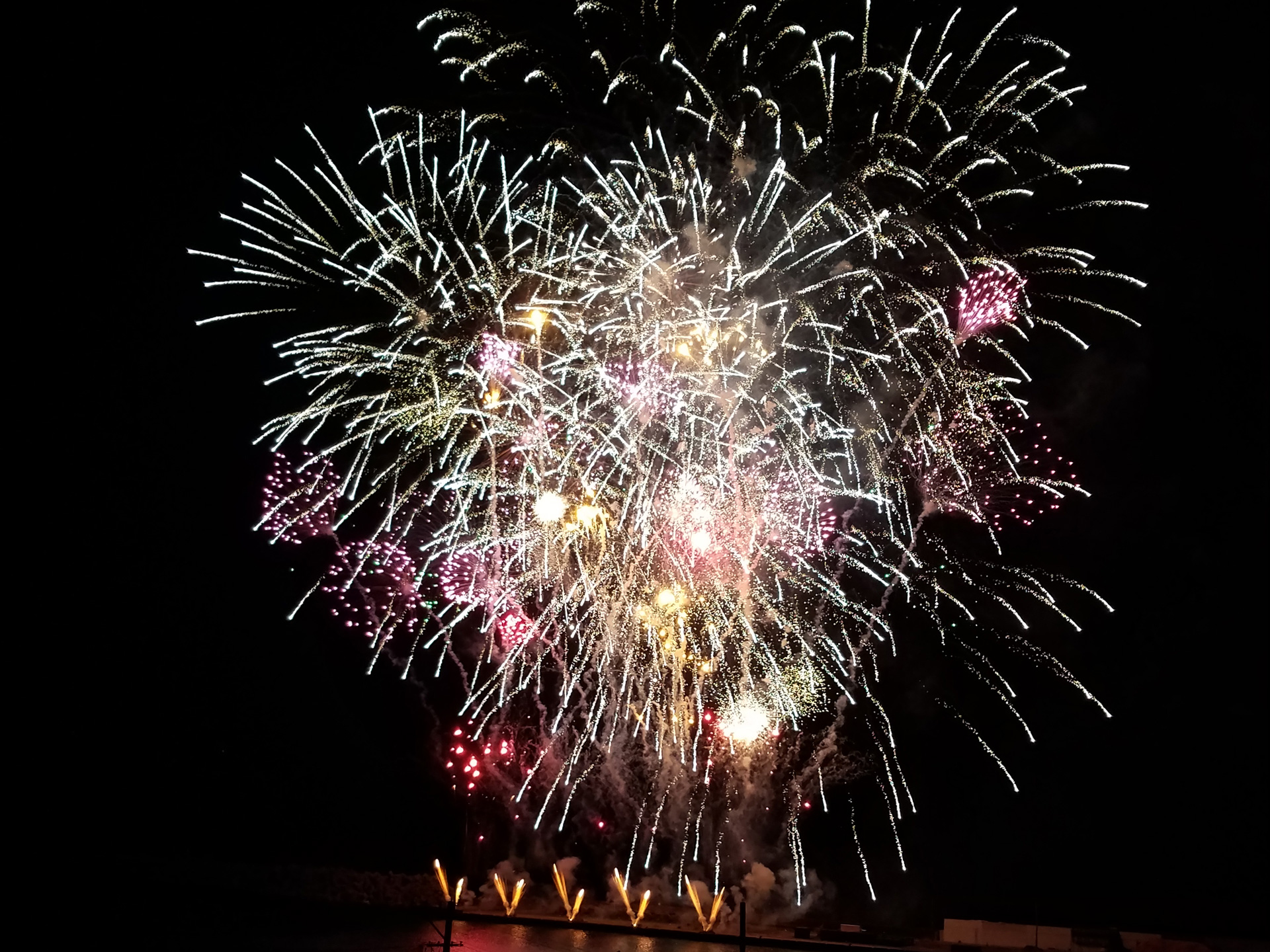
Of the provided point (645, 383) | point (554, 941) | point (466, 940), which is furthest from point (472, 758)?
point (645, 383)

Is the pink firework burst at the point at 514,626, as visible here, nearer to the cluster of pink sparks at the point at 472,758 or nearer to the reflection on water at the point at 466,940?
the reflection on water at the point at 466,940

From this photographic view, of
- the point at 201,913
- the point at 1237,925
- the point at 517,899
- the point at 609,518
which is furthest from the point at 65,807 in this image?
the point at 1237,925

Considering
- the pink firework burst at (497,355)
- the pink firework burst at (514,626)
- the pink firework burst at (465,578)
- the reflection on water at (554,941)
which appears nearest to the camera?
the pink firework burst at (497,355)

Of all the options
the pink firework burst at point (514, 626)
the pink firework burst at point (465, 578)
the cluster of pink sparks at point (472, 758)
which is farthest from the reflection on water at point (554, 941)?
the pink firework burst at point (465, 578)

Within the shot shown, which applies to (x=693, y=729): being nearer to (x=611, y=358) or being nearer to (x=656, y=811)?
(x=656, y=811)

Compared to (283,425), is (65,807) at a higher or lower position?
lower

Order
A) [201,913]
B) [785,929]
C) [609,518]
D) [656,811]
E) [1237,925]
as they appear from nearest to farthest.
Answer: [609,518], [201,913], [1237,925], [785,929], [656,811]

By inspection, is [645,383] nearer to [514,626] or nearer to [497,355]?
[497,355]

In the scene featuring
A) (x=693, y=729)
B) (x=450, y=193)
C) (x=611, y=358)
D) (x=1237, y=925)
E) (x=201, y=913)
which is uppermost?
(x=450, y=193)

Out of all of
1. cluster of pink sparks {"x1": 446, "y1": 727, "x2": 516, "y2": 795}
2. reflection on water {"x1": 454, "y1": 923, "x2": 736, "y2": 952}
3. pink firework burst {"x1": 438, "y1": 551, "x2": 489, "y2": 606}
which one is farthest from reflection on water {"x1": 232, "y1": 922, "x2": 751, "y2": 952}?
pink firework burst {"x1": 438, "y1": 551, "x2": 489, "y2": 606}

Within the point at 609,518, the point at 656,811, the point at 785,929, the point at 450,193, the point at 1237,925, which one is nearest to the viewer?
the point at 450,193

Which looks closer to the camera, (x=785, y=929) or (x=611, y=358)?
(x=611, y=358)
